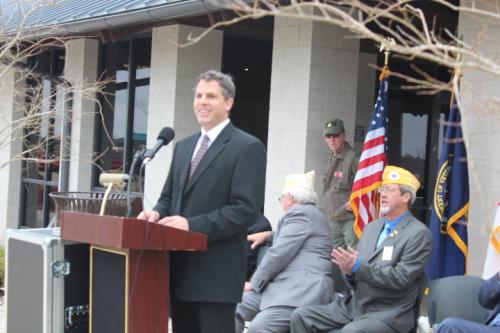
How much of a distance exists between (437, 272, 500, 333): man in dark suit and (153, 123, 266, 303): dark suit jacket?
1263 millimetres

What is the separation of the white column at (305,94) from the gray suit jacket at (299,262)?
1.84m

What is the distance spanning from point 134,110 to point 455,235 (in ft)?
18.8

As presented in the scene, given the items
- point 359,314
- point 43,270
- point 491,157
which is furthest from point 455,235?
point 43,270

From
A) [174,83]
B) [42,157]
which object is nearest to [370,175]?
[174,83]

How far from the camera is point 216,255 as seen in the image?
372 cm

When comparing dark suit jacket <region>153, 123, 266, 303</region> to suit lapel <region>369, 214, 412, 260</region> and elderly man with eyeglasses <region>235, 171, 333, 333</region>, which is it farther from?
elderly man with eyeglasses <region>235, 171, 333, 333</region>

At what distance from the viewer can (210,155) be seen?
377 centimetres

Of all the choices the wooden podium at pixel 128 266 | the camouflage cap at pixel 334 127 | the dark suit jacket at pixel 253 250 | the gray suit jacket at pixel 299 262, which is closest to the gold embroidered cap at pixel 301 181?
the gray suit jacket at pixel 299 262

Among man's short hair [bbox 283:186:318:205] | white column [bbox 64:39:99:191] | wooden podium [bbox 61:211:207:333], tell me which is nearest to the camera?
wooden podium [bbox 61:211:207:333]

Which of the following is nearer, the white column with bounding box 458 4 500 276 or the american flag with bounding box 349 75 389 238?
the white column with bounding box 458 4 500 276

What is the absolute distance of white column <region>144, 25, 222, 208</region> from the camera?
8945mm

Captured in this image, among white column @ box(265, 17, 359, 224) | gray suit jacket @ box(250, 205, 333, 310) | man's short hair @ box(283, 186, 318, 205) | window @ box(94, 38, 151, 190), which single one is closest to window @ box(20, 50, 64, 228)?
window @ box(94, 38, 151, 190)

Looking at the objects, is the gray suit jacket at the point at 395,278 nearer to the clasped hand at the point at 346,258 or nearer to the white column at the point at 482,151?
the clasped hand at the point at 346,258

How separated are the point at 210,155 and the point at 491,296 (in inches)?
74.4
